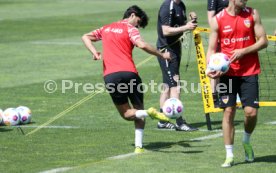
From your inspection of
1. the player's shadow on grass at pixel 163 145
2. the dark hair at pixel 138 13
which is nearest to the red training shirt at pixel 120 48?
the dark hair at pixel 138 13

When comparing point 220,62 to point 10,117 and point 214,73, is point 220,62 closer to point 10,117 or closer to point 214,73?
point 214,73

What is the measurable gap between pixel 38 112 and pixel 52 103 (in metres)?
1.10

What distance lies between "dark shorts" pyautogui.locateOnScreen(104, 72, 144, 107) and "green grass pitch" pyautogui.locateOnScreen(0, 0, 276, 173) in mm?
795

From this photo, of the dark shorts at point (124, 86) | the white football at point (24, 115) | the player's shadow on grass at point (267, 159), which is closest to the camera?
the player's shadow on grass at point (267, 159)

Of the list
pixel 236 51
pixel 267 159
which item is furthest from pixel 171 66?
pixel 236 51

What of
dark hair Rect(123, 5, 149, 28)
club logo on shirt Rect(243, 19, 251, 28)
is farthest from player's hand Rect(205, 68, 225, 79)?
dark hair Rect(123, 5, 149, 28)

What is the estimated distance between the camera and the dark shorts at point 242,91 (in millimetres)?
12750

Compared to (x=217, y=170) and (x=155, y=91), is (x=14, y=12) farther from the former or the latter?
(x=217, y=170)

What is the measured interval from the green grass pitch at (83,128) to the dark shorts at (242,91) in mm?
859

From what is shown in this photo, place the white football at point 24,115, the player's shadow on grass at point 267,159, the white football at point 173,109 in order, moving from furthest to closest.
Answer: the white football at point 24,115
the white football at point 173,109
the player's shadow on grass at point 267,159

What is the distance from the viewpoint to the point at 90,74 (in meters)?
24.2

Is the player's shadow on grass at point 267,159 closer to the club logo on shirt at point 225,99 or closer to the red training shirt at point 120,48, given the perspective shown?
the club logo on shirt at point 225,99

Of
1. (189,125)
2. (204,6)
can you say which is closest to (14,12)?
(204,6)

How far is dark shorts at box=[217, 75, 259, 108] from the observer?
12.8 meters
